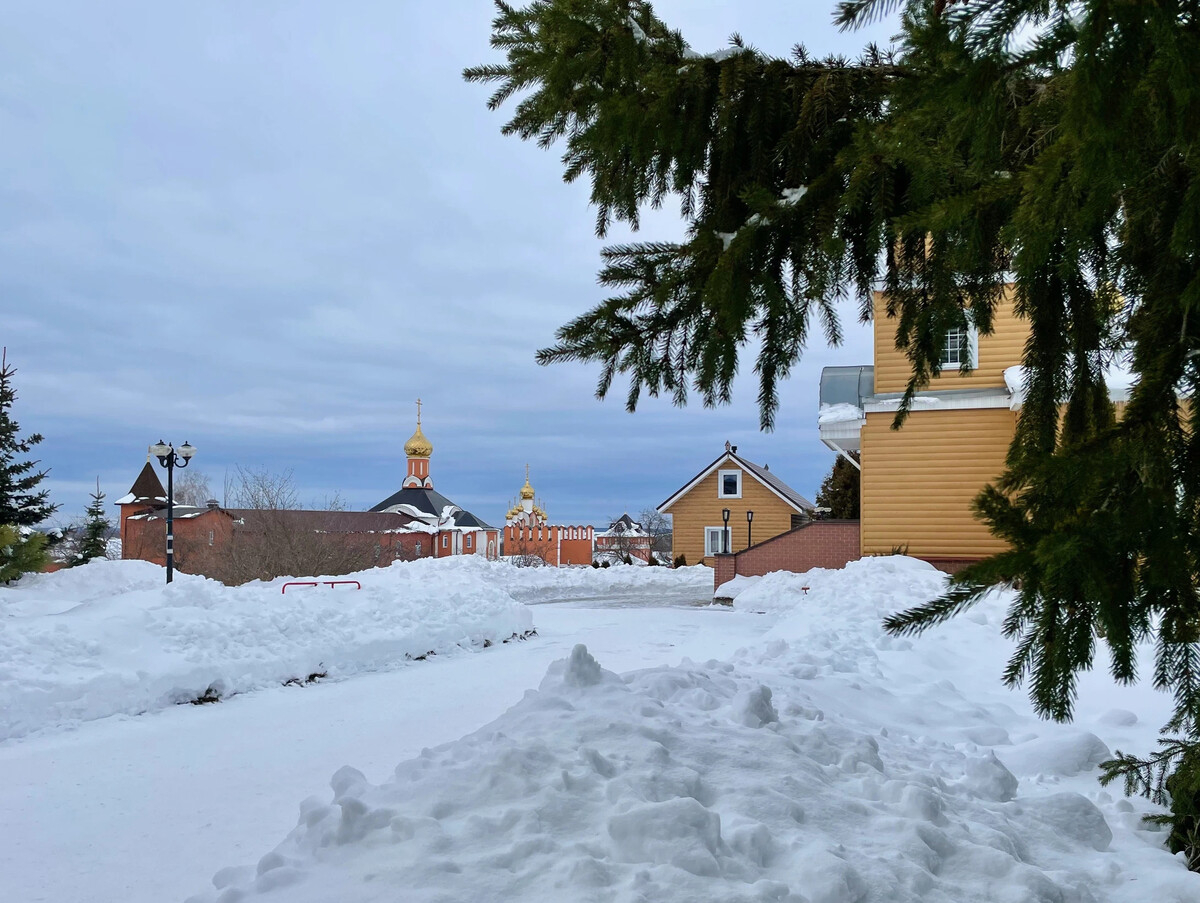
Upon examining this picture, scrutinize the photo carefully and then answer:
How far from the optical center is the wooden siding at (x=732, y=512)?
37.8 meters

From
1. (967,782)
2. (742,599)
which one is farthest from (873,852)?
(742,599)

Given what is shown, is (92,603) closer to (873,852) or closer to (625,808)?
(625,808)

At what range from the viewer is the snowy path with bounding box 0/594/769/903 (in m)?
4.36

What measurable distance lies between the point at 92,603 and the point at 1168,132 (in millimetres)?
11467

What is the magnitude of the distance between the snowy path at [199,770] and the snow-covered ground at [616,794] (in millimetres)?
27

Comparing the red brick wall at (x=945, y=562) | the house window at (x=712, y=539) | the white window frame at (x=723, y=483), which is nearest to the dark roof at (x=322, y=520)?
the house window at (x=712, y=539)

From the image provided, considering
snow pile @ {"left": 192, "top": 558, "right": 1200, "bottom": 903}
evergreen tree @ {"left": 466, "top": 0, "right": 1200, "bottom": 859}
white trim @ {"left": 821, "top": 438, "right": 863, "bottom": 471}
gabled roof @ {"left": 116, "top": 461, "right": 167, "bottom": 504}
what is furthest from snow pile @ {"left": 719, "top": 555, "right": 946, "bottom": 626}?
gabled roof @ {"left": 116, "top": 461, "right": 167, "bottom": 504}

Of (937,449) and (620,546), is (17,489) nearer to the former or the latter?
(937,449)

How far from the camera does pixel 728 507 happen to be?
38094 millimetres

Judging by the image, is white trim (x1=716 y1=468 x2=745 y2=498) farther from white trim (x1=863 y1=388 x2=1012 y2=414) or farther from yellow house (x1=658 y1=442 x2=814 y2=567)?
white trim (x1=863 y1=388 x2=1012 y2=414)

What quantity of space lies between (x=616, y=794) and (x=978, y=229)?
262 cm

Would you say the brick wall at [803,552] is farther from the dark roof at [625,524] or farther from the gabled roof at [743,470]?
the dark roof at [625,524]

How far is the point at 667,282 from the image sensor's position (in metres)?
3.67

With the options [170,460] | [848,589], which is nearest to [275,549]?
[170,460]
